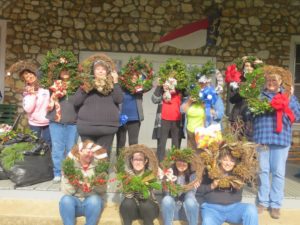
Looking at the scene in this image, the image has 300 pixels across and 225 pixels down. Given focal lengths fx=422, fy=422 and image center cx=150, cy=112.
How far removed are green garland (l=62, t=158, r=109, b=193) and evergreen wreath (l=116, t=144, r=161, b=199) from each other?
0.55ft

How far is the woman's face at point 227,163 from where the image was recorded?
4.12 meters

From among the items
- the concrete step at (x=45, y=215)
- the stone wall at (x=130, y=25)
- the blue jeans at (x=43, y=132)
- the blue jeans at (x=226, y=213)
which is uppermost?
the stone wall at (x=130, y=25)

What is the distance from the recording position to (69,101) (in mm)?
5098

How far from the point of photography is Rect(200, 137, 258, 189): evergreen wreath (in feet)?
13.3

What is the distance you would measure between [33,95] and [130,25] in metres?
Result: 3.57

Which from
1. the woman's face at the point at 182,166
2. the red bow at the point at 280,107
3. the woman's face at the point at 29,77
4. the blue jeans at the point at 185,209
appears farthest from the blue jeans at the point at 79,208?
the red bow at the point at 280,107

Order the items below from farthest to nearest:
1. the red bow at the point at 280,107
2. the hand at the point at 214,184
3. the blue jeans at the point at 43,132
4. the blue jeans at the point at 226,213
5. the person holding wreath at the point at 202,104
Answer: the blue jeans at the point at 43,132, the person holding wreath at the point at 202,104, the red bow at the point at 280,107, the hand at the point at 214,184, the blue jeans at the point at 226,213

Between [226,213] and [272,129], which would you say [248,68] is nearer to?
[272,129]

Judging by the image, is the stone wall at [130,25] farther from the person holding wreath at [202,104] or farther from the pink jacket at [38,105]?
the person holding wreath at [202,104]

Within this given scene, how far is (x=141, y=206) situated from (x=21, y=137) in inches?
91.1

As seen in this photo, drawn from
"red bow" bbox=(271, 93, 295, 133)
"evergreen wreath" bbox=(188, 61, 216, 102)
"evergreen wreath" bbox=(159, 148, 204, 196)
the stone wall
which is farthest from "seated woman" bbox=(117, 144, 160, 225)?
the stone wall

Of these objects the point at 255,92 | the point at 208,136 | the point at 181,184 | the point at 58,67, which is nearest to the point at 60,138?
the point at 58,67

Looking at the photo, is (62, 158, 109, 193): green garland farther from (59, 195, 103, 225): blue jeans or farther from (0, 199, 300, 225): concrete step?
(0, 199, 300, 225): concrete step

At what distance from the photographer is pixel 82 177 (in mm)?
4141
